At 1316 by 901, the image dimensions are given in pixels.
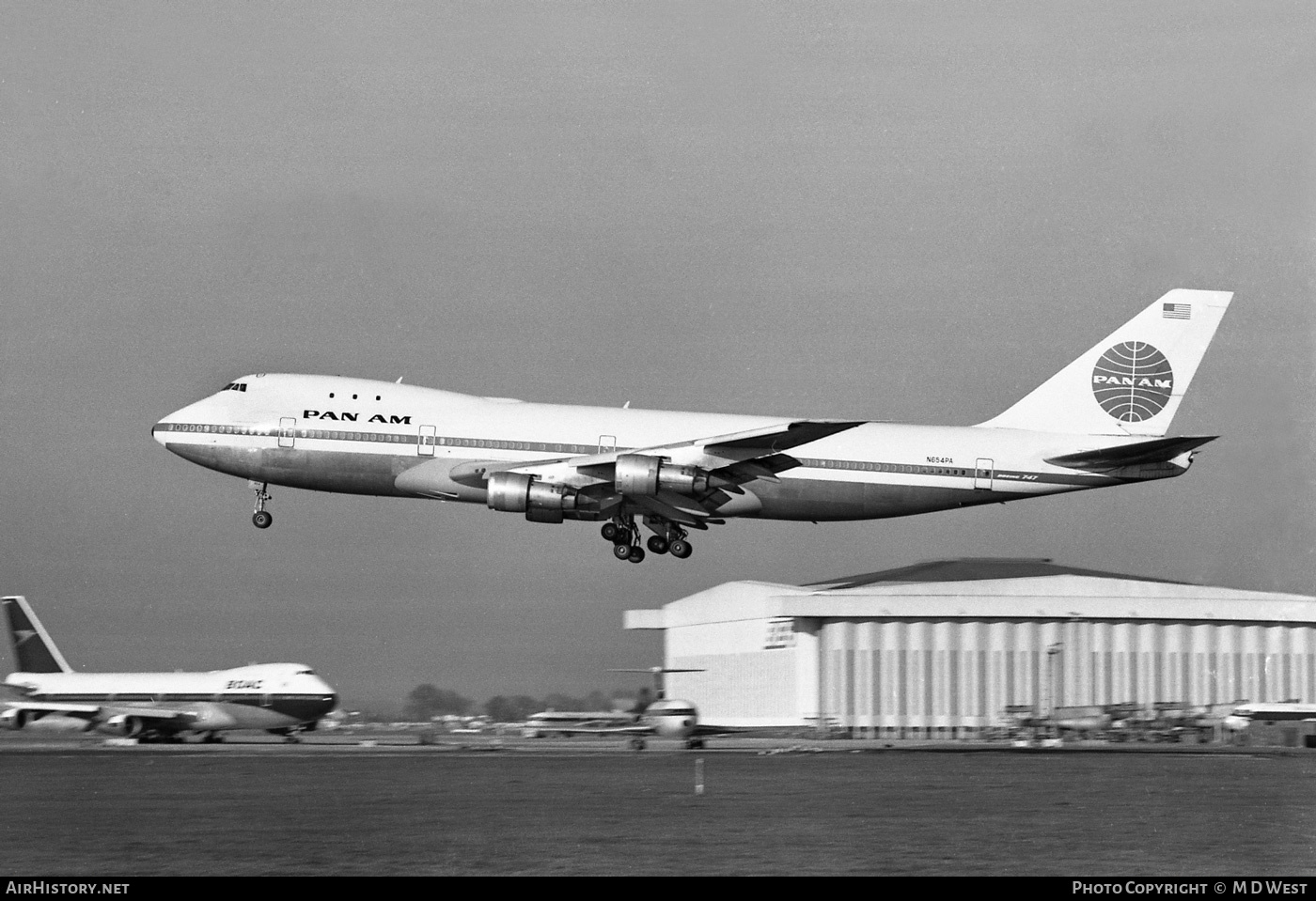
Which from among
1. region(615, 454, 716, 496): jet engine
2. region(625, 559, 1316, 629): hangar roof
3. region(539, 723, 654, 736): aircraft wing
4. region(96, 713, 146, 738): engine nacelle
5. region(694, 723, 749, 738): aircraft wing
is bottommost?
region(539, 723, 654, 736): aircraft wing

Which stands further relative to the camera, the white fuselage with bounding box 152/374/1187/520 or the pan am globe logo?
the pan am globe logo

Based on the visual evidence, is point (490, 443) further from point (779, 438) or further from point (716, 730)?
point (716, 730)

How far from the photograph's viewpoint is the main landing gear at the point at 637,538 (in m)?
48.6

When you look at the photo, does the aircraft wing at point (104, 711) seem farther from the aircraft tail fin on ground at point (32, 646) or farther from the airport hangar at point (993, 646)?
the airport hangar at point (993, 646)

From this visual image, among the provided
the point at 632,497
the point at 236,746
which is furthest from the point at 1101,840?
the point at 236,746

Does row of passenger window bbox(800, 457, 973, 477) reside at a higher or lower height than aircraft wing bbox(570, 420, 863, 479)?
lower

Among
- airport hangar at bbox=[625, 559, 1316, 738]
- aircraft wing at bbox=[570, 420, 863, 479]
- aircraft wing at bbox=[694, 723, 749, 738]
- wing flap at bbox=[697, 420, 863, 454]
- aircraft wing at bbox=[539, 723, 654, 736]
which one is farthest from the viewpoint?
aircraft wing at bbox=[539, 723, 654, 736]

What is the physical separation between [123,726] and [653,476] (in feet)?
79.9

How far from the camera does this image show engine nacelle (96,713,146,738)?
5800 centimetres

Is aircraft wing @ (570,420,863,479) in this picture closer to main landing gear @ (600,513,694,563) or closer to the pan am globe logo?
main landing gear @ (600,513,694,563)

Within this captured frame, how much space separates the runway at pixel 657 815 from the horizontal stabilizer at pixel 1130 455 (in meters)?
8.46

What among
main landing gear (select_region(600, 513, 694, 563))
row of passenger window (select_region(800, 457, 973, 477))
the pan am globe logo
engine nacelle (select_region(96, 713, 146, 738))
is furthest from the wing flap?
engine nacelle (select_region(96, 713, 146, 738))

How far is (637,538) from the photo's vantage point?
49031 millimetres

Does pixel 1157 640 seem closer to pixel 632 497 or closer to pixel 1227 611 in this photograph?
pixel 1227 611
